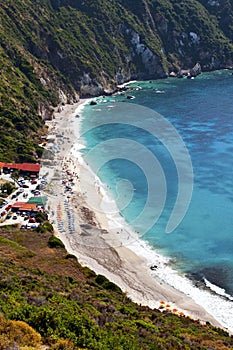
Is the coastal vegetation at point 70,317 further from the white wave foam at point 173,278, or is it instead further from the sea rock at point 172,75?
the sea rock at point 172,75

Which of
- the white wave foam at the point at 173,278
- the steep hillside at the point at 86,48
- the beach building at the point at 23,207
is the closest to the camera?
the white wave foam at the point at 173,278

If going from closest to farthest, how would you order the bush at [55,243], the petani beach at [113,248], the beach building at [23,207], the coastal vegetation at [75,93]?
the coastal vegetation at [75,93] → the petani beach at [113,248] → the bush at [55,243] → the beach building at [23,207]

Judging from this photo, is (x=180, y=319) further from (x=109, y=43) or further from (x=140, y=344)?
(x=109, y=43)

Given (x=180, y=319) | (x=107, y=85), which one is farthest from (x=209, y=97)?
(x=180, y=319)

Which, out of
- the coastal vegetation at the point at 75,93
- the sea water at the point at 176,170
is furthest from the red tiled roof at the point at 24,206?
the sea water at the point at 176,170

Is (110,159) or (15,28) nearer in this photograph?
(110,159)

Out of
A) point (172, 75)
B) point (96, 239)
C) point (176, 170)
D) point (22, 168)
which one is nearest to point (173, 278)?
point (96, 239)
